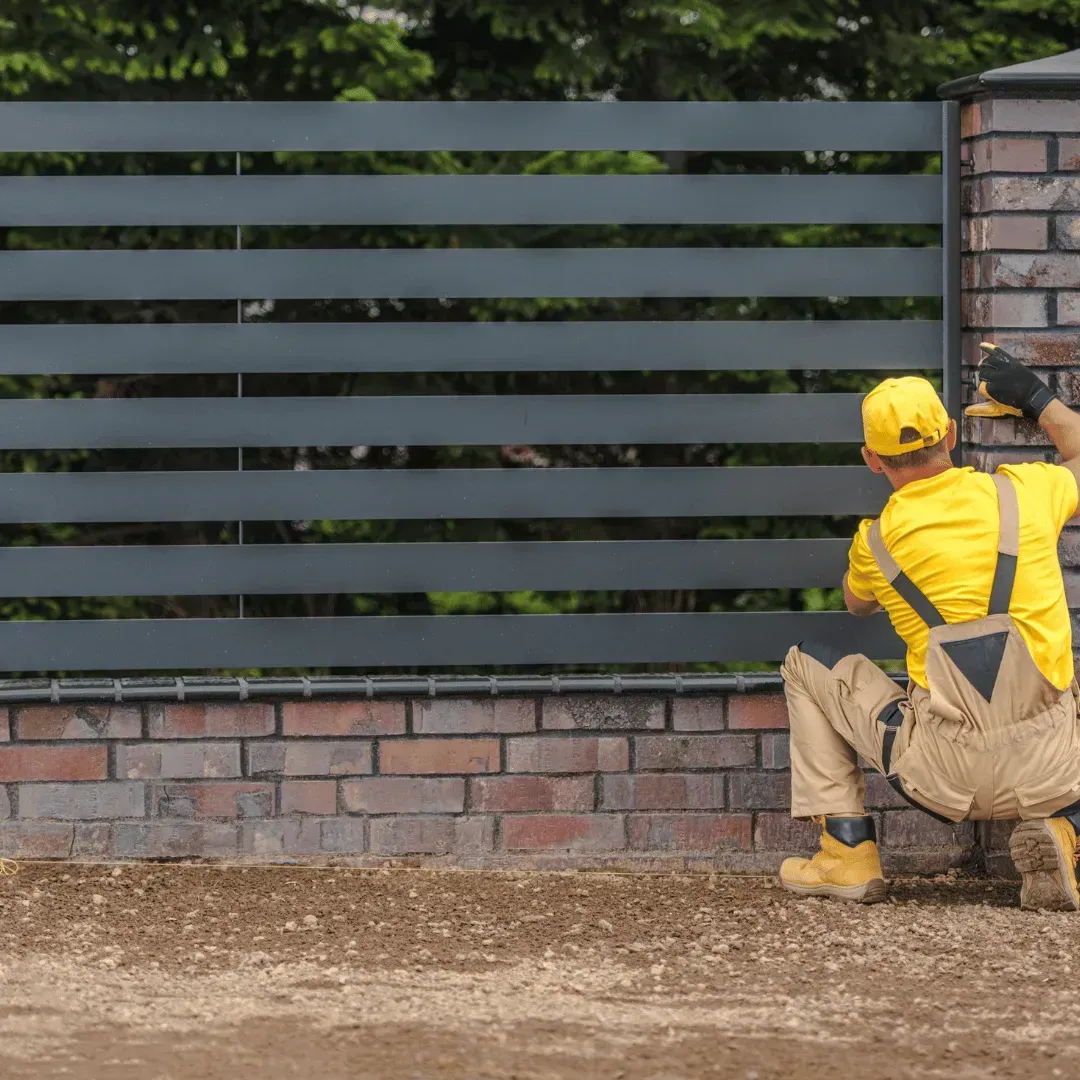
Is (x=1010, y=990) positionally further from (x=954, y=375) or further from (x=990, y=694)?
(x=954, y=375)

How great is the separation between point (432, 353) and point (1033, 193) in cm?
167

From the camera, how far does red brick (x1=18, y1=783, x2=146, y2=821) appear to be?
4.09 m

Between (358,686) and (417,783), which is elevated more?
(358,686)

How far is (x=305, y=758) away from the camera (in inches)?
162

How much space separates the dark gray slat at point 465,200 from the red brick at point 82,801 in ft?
5.04

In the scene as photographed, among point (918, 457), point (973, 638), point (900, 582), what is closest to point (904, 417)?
point (918, 457)

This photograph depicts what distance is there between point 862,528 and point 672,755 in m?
0.86

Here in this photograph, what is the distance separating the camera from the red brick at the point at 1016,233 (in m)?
4.01

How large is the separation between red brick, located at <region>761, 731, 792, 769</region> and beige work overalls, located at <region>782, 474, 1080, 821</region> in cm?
40

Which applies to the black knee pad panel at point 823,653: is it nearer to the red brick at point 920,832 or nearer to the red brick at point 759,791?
the red brick at point 759,791

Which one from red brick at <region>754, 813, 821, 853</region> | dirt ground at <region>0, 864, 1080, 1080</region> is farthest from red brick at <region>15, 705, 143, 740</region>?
red brick at <region>754, 813, 821, 853</region>

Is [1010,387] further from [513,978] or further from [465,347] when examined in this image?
[513,978]

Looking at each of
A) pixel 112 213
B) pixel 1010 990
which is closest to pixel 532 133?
pixel 112 213

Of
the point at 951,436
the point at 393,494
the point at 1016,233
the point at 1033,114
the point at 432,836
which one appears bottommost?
the point at 432,836
